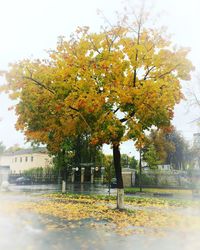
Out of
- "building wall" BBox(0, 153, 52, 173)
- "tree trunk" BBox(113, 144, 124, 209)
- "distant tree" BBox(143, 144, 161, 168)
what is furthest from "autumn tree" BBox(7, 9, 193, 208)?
"building wall" BBox(0, 153, 52, 173)

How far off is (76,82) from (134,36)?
4.02 meters

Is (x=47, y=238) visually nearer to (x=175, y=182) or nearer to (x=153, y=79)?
(x=153, y=79)

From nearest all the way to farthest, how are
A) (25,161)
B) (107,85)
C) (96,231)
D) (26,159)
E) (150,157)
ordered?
(96,231) → (107,85) → (150,157) → (26,159) → (25,161)

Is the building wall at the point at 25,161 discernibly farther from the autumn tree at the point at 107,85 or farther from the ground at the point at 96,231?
the ground at the point at 96,231

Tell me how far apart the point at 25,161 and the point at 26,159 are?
64 centimetres

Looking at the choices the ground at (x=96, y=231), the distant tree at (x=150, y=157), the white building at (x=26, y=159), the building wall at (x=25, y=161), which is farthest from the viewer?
the building wall at (x=25, y=161)

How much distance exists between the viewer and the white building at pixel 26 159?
8062cm

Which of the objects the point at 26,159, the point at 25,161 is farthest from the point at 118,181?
the point at 25,161

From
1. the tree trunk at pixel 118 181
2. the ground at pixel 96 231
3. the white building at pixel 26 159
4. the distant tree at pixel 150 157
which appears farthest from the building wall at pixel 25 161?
the ground at pixel 96 231

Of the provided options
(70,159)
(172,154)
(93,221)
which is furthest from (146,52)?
(172,154)

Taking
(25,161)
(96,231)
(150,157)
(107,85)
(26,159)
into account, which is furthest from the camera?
(25,161)

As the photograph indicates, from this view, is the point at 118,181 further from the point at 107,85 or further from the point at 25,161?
the point at 25,161

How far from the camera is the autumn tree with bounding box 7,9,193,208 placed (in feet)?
52.2

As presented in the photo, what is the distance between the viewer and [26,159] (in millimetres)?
83500
